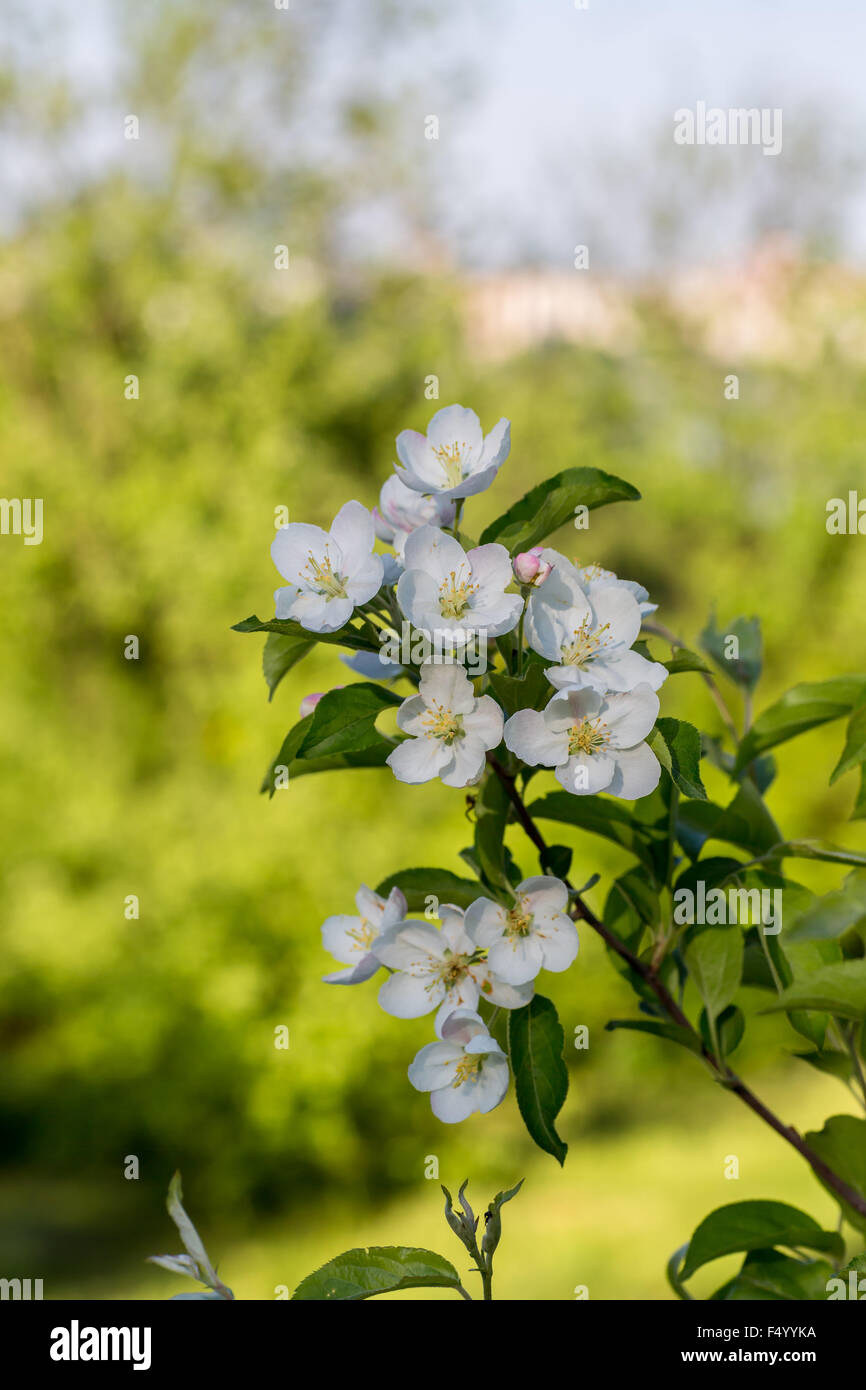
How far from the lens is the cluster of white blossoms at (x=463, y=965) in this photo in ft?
1.98

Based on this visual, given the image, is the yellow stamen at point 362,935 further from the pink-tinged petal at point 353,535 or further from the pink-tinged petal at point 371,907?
the pink-tinged petal at point 353,535

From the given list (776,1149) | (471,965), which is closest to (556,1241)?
(776,1149)

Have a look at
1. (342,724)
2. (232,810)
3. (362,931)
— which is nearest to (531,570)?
(342,724)

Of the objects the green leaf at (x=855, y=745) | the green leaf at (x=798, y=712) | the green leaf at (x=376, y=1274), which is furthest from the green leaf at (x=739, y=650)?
the green leaf at (x=376, y=1274)

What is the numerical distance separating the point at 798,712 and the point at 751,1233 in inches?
12.4

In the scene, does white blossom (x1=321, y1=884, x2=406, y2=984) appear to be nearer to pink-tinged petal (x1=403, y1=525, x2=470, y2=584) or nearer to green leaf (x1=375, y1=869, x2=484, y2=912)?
green leaf (x1=375, y1=869, x2=484, y2=912)

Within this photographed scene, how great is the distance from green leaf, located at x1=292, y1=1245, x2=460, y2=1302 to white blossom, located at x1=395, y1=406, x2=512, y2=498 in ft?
1.26

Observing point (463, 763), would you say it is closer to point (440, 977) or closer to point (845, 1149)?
point (440, 977)

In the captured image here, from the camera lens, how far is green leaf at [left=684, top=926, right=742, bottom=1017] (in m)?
0.70

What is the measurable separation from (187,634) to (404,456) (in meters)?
3.94

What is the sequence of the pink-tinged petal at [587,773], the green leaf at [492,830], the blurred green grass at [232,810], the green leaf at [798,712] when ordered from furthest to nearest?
the blurred green grass at [232,810] → the green leaf at [798,712] → the green leaf at [492,830] → the pink-tinged petal at [587,773]

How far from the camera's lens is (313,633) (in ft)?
1.95

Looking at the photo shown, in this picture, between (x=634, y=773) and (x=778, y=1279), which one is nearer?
(x=634, y=773)

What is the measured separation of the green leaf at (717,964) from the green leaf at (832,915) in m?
0.09
